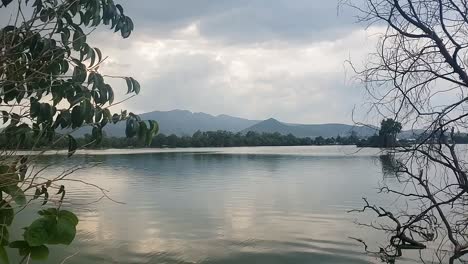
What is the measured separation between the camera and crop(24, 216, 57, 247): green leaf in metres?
1.27

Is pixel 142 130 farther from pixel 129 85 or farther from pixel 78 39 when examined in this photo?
pixel 78 39

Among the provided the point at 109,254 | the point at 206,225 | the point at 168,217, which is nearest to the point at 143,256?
the point at 109,254

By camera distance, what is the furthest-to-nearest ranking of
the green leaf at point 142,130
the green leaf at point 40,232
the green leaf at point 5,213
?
the green leaf at point 142,130 < the green leaf at point 5,213 < the green leaf at point 40,232

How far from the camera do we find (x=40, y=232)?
129 centimetres

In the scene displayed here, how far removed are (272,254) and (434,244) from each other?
3547 millimetres

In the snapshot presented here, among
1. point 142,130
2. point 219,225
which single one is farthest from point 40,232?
point 219,225

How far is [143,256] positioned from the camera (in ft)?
27.1

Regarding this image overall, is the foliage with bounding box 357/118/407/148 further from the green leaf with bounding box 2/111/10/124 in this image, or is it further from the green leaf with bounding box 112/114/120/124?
the green leaf with bounding box 2/111/10/124

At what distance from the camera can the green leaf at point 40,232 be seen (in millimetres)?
1271

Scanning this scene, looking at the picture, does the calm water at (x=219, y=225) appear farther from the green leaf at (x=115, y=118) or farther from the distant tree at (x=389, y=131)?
the green leaf at (x=115, y=118)

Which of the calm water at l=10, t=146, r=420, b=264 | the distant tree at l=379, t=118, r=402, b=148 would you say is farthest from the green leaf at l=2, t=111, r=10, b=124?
the distant tree at l=379, t=118, r=402, b=148

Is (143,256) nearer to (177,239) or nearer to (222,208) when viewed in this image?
(177,239)

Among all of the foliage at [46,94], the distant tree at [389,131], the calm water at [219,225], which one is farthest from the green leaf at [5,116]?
the distant tree at [389,131]

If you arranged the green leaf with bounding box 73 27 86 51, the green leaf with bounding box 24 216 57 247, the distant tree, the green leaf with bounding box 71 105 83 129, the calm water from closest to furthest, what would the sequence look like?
the green leaf with bounding box 24 216 57 247 < the green leaf with bounding box 71 105 83 129 < the green leaf with bounding box 73 27 86 51 < the distant tree < the calm water
